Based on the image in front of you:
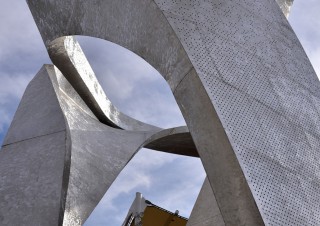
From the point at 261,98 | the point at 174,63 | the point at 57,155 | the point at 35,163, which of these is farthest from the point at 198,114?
the point at 35,163

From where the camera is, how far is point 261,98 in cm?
527

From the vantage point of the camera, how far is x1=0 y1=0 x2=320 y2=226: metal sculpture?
443 centimetres

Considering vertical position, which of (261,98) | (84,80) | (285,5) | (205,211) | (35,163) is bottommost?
(35,163)

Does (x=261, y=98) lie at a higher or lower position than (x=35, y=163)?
higher

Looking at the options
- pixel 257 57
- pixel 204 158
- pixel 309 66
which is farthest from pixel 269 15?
pixel 204 158

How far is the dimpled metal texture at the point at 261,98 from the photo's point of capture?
444 cm

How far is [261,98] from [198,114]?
0.98 meters

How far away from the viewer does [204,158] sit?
4516 millimetres

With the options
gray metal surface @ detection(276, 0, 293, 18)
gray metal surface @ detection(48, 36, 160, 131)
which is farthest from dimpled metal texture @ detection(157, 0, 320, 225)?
gray metal surface @ detection(48, 36, 160, 131)

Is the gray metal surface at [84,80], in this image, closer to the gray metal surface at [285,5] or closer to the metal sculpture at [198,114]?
the metal sculpture at [198,114]

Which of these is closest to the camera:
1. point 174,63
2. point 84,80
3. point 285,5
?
point 174,63

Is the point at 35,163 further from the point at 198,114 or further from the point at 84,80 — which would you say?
the point at 198,114

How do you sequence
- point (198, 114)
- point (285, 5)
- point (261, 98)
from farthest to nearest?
point (285, 5)
point (261, 98)
point (198, 114)

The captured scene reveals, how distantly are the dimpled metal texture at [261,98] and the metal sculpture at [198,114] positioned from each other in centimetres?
1
